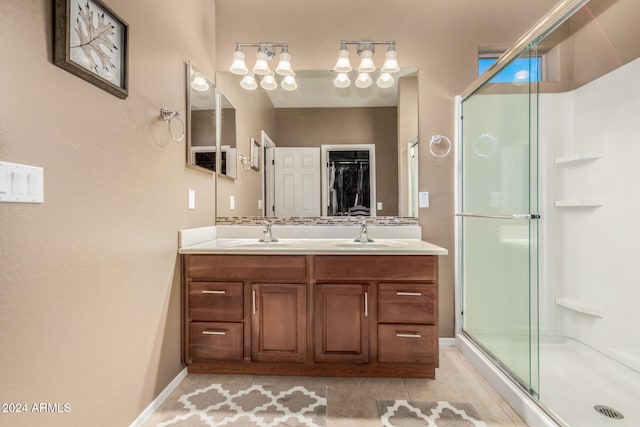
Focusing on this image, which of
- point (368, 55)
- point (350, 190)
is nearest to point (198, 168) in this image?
point (350, 190)

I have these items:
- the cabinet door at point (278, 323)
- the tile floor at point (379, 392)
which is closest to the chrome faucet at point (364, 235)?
the cabinet door at point (278, 323)

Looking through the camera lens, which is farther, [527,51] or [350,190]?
[350,190]

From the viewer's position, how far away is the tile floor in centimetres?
149

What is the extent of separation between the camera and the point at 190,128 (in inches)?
73.5

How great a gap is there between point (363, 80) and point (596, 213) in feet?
6.17

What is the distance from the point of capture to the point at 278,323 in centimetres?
179

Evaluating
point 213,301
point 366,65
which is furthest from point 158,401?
point 366,65

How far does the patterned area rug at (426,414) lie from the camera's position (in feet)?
4.76

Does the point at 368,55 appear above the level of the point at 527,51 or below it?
above

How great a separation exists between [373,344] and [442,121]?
1.66 metres

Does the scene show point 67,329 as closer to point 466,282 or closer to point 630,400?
point 466,282

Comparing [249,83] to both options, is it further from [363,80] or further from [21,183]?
[21,183]

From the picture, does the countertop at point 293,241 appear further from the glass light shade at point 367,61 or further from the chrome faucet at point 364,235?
the glass light shade at point 367,61

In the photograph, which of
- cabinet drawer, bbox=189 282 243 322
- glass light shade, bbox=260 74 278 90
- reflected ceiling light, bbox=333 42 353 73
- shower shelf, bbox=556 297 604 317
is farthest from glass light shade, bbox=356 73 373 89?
shower shelf, bbox=556 297 604 317
